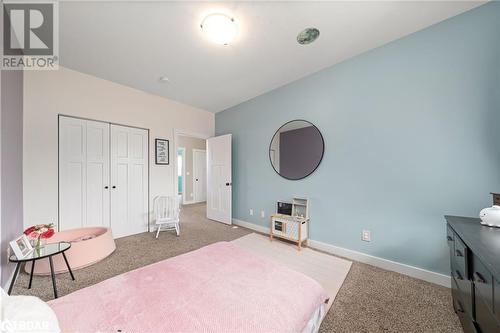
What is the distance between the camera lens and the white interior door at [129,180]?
3.15 meters

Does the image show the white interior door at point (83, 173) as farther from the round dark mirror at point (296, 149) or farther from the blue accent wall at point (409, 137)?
the blue accent wall at point (409, 137)

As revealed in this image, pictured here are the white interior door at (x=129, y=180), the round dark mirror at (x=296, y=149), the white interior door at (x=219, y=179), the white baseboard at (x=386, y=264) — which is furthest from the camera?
the white interior door at (x=219, y=179)

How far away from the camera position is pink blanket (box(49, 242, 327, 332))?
32.1 inches

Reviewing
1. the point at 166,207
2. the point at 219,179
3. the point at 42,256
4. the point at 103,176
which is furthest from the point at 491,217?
the point at 103,176

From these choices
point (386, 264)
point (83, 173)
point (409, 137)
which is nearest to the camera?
point (409, 137)

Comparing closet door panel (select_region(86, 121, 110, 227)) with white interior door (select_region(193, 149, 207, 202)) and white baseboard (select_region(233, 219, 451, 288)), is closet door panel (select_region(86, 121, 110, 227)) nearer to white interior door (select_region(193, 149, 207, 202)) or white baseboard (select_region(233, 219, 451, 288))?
white baseboard (select_region(233, 219, 451, 288))

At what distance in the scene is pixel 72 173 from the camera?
8.96ft

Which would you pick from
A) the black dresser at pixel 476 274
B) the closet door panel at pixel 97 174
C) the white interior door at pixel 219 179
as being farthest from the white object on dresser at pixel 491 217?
the closet door panel at pixel 97 174

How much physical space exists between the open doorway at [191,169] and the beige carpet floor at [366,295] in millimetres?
3906

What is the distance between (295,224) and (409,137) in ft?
5.72

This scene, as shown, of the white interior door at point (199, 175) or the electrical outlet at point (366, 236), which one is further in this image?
the white interior door at point (199, 175)

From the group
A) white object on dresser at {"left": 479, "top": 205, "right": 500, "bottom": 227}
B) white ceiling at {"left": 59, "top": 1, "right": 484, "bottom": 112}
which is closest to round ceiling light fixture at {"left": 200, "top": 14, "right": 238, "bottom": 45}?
white ceiling at {"left": 59, "top": 1, "right": 484, "bottom": 112}

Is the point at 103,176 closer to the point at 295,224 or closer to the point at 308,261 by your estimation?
the point at 295,224

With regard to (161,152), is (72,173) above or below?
below
